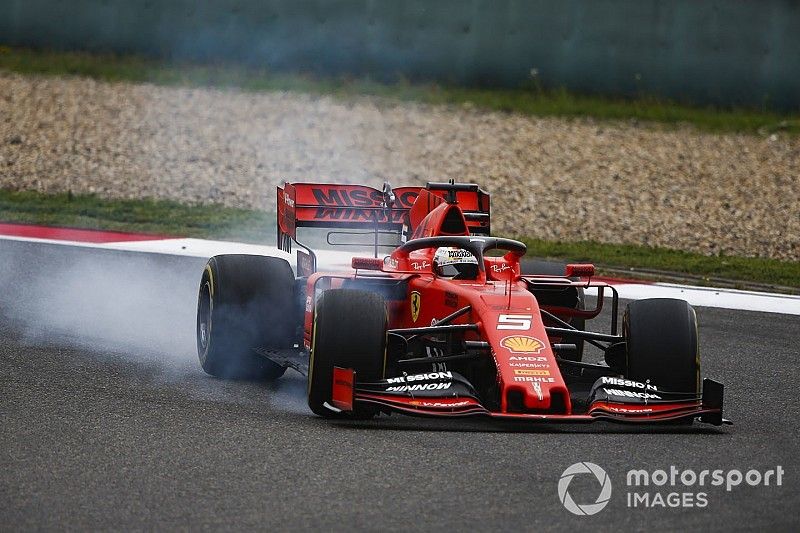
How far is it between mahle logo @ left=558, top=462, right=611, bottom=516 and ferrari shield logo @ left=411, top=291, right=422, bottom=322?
6.46 ft

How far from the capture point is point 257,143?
829 inches

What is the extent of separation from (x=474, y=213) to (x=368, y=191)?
79cm

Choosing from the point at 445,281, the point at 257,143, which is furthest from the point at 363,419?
the point at 257,143

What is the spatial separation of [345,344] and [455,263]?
49.1 inches

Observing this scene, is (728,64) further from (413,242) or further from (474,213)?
(413,242)

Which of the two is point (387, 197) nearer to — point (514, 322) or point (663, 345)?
point (514, 322)

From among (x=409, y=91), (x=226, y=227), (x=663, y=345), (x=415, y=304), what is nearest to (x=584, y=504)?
(x=663, y=345)

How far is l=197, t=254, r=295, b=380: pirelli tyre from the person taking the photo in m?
8.88

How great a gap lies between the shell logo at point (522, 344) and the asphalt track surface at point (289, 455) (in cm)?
41

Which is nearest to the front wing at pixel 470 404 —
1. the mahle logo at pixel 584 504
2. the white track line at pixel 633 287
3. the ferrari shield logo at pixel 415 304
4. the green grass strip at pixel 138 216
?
the mahle logo at pixel 584 504

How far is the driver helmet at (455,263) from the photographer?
27.3ft

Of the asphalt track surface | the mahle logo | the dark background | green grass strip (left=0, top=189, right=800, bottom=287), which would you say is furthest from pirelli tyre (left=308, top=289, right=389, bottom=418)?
the dark background

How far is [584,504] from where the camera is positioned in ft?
19.3

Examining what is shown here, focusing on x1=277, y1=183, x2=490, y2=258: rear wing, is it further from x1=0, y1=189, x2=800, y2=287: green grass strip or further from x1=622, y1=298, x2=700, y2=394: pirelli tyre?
x1=0, y1=189, x2=800, y2=287: green grass strip
